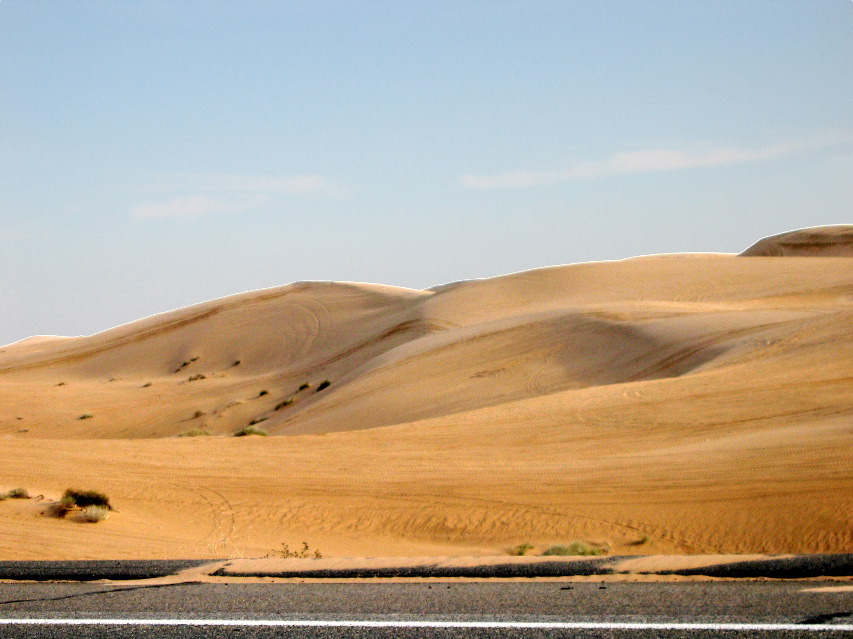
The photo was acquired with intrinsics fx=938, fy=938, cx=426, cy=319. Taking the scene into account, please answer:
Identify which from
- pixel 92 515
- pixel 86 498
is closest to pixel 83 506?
pixel 86 498

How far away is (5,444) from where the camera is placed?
18.6m

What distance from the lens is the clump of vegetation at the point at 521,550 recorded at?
10.6 m

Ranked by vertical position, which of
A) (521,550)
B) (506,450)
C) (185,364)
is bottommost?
(521,550)

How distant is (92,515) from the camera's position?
40.8 ft

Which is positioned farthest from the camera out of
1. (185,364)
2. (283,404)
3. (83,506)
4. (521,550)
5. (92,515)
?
(185,364)

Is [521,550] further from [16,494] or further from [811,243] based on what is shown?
[811,243]

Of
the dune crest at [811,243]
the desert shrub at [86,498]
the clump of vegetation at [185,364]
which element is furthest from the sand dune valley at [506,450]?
the dune crest at [811,243]

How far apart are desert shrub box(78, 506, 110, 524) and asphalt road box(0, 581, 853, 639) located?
5443 millimetres

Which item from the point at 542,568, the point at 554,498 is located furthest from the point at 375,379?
A: the point at 542,568

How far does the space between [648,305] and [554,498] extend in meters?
25.2

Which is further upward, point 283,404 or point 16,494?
point 16,494

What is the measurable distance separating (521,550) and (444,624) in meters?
5.31

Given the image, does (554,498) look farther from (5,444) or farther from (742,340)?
(742,340)

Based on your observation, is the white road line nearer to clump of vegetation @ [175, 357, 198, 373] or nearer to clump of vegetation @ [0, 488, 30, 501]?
clump of vegetation @ [0, 488, 30, 501]
